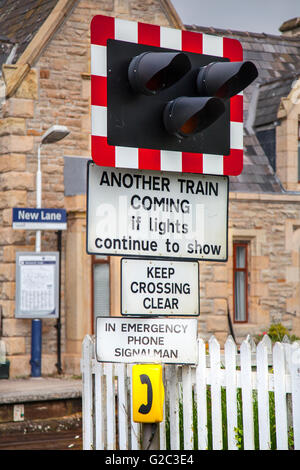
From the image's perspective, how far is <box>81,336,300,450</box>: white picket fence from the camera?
584 cm

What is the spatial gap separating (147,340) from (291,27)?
19564mm

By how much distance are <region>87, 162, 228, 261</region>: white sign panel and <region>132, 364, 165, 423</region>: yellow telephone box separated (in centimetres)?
64

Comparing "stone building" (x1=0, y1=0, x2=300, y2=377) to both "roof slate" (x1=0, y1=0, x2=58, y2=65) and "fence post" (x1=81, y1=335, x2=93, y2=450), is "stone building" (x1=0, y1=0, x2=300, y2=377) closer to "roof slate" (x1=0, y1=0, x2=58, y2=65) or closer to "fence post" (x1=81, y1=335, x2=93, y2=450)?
"roof slate" (x1=0, y1=0, x2=58, y2=65)

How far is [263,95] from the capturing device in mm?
20453

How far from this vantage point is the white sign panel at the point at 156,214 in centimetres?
507

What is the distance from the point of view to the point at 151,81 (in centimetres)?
488

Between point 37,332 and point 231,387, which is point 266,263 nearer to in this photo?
point 37,332

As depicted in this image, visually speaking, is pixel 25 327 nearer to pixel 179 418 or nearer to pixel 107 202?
pixel 179 418

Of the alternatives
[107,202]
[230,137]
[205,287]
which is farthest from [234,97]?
[205,287]

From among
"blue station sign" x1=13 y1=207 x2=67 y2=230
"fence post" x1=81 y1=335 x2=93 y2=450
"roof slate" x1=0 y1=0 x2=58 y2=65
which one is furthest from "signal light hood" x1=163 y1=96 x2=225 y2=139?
"roof slate" x1=0 y1=0 x2=58 y2=65

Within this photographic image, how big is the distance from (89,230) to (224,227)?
86 cm

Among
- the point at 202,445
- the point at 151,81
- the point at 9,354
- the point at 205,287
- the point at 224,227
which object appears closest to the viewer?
the point at 151,81

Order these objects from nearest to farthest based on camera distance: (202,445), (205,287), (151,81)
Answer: (151,81) < (202,445) < (205,287)

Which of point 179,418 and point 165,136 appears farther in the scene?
point 179,418
